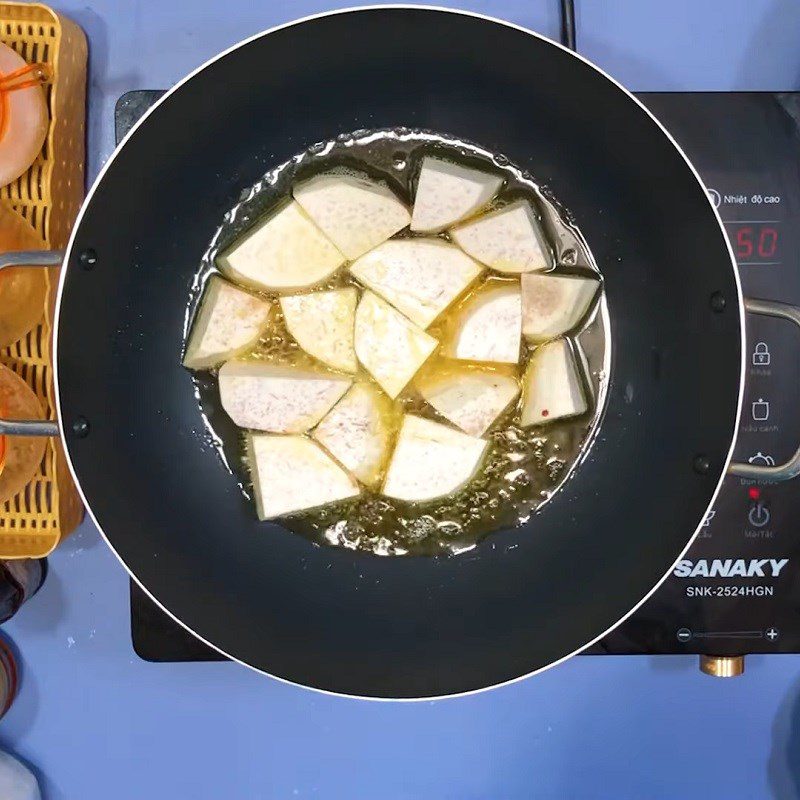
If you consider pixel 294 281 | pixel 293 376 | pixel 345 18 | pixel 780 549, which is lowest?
pixel 780 549

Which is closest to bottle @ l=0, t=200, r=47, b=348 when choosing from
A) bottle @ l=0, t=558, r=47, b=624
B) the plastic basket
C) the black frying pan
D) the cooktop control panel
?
the plastic basket

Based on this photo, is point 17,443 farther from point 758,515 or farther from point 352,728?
point 758,515

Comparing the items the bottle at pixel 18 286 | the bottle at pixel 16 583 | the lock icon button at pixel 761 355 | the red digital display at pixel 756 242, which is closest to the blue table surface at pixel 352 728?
the bottle at pixel 16 583

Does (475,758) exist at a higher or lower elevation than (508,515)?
lower

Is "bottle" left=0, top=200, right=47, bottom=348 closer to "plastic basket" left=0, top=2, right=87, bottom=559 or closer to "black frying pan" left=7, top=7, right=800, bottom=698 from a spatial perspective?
"plastic basket" left=0, top=2, right=87, bottom=559

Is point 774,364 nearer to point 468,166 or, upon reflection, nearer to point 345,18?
point 468,166

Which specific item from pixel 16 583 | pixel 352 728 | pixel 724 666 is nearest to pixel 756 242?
pixel 724 666

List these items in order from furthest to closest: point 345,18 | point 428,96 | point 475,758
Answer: point 475,758, point 428,96, point 345,18

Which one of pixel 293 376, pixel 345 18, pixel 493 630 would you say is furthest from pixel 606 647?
pixel 345 18
